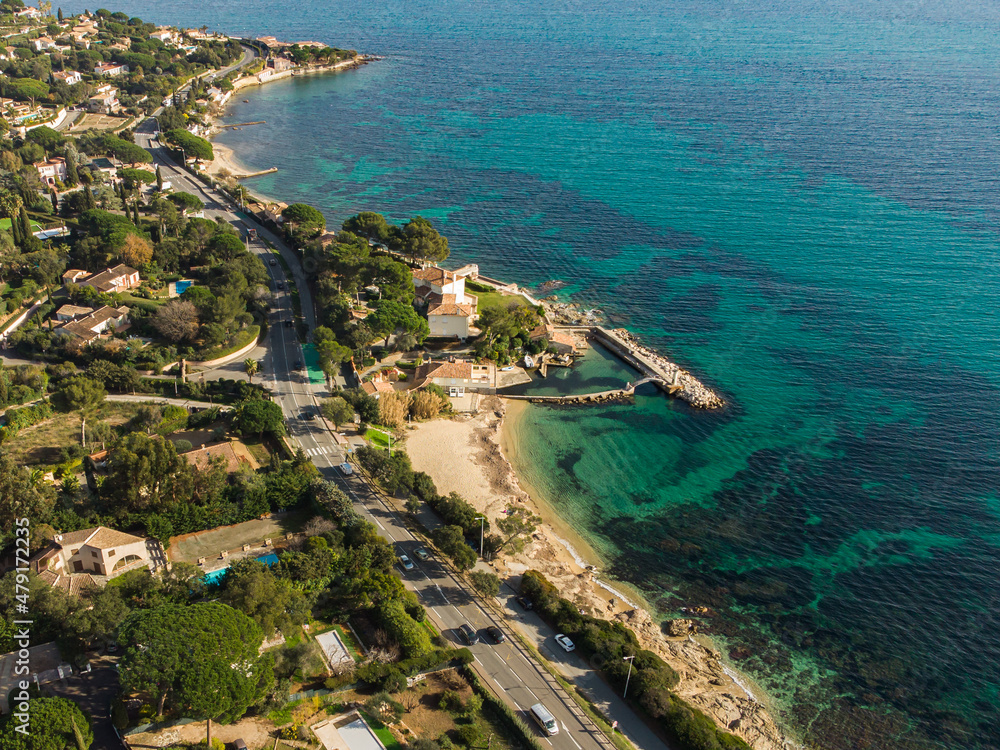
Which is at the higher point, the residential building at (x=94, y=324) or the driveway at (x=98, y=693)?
the residential building at (x=94, y=324)

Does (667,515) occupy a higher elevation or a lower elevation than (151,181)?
lower

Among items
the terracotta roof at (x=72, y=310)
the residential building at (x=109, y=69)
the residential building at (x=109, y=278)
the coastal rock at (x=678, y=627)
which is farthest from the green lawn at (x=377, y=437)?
the residential building at (x=109, y=69)

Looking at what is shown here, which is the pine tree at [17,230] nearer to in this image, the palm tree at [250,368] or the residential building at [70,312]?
the residential building at [70,312]

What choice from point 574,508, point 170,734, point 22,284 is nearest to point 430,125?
point 22,284

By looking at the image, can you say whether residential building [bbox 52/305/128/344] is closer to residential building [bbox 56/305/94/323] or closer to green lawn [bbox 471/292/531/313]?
residential building [bbox 56/305/94/323]

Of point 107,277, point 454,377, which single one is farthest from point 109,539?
point 107,277

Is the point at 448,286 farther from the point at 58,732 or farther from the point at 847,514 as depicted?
the point at 58,732
